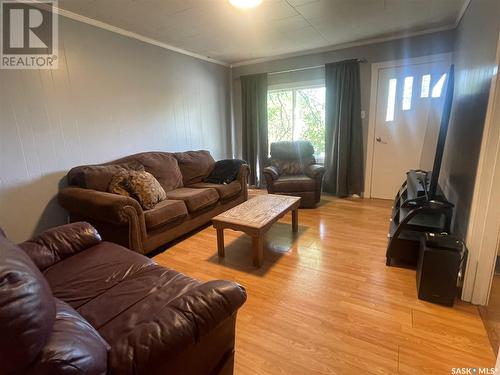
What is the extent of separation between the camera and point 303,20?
120 inches

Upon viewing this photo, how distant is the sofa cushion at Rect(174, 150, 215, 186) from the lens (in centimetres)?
373

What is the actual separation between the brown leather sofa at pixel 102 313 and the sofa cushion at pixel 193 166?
202cm

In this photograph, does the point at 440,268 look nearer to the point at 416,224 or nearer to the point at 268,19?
the point at 416,224

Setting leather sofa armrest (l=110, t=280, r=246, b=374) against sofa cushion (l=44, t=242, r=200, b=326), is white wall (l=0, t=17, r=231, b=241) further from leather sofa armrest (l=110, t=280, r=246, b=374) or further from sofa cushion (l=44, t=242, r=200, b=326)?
leather sofa armrest (l=110, t=280, r=246, b=374)

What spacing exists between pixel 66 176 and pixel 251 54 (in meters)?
3.24

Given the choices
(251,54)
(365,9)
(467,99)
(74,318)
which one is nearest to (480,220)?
(467,99)

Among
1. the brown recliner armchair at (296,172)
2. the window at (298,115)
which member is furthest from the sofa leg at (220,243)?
the window at (298,115)

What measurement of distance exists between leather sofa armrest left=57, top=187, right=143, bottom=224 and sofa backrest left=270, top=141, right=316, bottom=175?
8.34 feet

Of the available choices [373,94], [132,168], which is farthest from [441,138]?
[132,168]

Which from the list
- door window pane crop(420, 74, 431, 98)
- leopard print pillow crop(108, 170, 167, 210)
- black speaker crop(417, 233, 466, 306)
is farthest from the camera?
door window pane crop(420, 74, 431, 98)

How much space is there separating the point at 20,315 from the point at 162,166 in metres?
2.86

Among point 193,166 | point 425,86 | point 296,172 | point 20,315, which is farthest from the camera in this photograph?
point 296,172

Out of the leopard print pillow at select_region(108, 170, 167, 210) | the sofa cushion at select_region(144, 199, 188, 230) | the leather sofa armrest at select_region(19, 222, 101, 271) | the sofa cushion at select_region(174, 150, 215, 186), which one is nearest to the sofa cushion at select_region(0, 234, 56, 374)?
the leather sofa armrest at select_region(19, 222, 101, 271)

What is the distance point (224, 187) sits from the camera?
346cm
